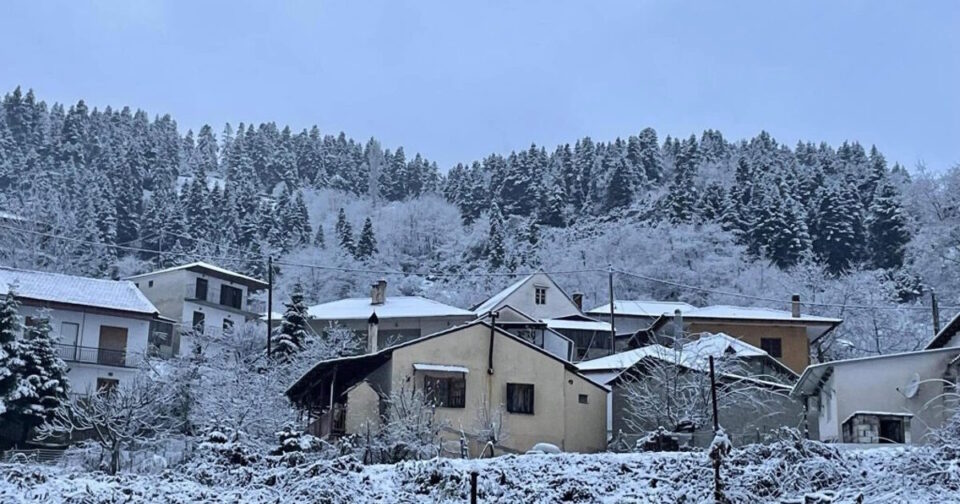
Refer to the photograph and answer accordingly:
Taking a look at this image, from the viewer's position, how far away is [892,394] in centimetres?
2550

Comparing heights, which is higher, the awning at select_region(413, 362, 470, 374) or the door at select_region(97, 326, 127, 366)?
the door at select_region(97, 326, 127, 366)

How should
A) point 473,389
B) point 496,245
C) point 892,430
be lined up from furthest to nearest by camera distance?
point 496,245 < point 473,389 < point 892,430

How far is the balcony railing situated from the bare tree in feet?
30.3

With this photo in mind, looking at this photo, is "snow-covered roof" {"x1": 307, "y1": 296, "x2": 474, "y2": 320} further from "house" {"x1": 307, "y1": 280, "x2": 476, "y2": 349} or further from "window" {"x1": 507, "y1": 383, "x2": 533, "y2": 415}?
"window" {"x1": 507, "y1": 383, "x2": 533, "y2": 415}

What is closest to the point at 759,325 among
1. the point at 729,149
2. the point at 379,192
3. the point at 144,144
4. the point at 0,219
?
the point at 0,219

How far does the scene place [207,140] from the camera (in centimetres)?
14862

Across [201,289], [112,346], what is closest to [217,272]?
[201,289]

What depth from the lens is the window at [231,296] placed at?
190 feet

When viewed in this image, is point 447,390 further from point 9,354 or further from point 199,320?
point 199,320

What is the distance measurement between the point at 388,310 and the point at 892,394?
104 ft

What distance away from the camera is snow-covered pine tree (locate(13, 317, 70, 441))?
31906 mm

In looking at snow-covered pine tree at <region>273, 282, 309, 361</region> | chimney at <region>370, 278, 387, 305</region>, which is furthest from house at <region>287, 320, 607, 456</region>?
chimney at <region>370, 278, 387, 305</region>

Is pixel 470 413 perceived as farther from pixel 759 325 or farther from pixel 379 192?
pixel 379 192

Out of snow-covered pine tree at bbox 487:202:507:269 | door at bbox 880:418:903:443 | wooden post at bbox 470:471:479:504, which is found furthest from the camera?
snow-covered pine tree at bbox 487:202:507:269
